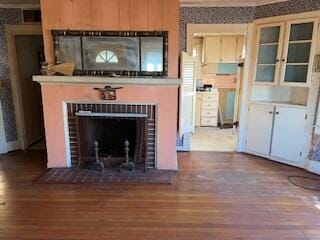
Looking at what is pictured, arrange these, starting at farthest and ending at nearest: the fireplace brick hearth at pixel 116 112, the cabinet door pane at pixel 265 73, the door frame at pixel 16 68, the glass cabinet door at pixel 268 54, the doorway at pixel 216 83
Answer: the doorway at pixel 216 83
the door frame at pixel 16 68
the cabinet door pane at pixel 265 73
the glass cabinet door at pixel 268 54
the fireplace brick hearth at pixel 116 112

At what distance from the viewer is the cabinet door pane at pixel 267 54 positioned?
373cm

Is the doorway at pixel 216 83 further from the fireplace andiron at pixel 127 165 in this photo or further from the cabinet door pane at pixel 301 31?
the fireplace andiron at pixel 127 165

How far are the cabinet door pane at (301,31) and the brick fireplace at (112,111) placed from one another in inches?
71.9

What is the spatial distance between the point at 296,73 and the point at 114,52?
2529mm

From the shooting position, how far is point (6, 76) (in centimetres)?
403

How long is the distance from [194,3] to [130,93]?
5.62 feet

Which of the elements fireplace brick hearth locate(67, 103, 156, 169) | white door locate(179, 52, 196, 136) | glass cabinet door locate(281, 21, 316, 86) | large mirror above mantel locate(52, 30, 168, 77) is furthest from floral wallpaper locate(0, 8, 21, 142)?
glass cabinet door locate(281, 21, 316, 86)

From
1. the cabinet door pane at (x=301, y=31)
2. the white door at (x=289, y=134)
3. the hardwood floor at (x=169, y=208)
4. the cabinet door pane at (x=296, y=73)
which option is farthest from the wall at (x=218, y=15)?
the hardwood floor at (x=169, y=208)

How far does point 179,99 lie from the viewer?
3594 millimetres

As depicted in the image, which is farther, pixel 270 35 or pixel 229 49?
pixel 229 49

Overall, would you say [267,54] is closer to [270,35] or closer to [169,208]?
[270,35]

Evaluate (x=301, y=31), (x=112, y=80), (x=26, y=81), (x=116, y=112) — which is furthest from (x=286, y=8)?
(x=26, y=81)

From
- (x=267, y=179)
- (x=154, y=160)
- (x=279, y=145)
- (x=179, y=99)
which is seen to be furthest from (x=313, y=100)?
(x=154, y=160)

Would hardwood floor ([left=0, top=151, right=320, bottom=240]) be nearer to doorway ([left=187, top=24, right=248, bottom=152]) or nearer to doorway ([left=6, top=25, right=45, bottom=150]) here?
doorway ([left=6, top=25, right=45, bottom=150])
